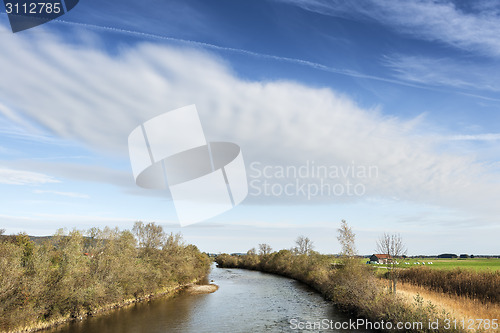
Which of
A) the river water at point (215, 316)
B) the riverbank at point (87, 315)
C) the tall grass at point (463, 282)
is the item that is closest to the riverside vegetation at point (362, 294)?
the river water at point (215, 316)

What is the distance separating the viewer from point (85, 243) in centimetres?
3500

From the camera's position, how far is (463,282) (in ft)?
102

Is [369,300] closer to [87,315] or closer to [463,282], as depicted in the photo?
[463,282]

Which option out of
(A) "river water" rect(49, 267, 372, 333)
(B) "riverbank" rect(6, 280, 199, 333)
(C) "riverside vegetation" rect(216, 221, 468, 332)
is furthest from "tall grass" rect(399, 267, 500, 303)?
(B) "riverbank" rect(6, 280, 199, 333)

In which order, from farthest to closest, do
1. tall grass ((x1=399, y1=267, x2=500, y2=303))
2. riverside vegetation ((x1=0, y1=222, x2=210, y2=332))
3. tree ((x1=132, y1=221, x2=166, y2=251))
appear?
tree ((x1=132, y1=221, x2=166, y2=251)) < tall grass ((x1=399, y1=267, x2=500, y2=303)) < riverside vegetation ((x1=0, y1=222, x2=210, y2=332))

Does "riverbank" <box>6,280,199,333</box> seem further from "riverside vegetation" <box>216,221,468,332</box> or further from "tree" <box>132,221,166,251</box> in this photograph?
"riverside vegetation" <box>216,221,468,332</box>

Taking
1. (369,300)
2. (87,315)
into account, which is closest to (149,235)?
(87,315)

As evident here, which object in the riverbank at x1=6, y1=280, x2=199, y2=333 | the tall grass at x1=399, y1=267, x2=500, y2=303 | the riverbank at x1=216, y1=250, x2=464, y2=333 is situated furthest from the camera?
the tall grass at x1=399, y1=267, x2=500, y2=303

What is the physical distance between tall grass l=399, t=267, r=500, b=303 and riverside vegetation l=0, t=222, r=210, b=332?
37.9 m

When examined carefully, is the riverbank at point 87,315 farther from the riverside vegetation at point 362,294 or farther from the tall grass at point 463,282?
the tall grass at point 463,282

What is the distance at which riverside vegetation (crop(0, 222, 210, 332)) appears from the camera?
22766mm

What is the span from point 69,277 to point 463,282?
40846 mm

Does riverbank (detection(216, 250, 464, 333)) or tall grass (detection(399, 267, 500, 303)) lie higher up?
tall grass (detection(399, 267, 500, 303))

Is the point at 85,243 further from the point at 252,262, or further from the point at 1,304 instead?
the point at 252,262
